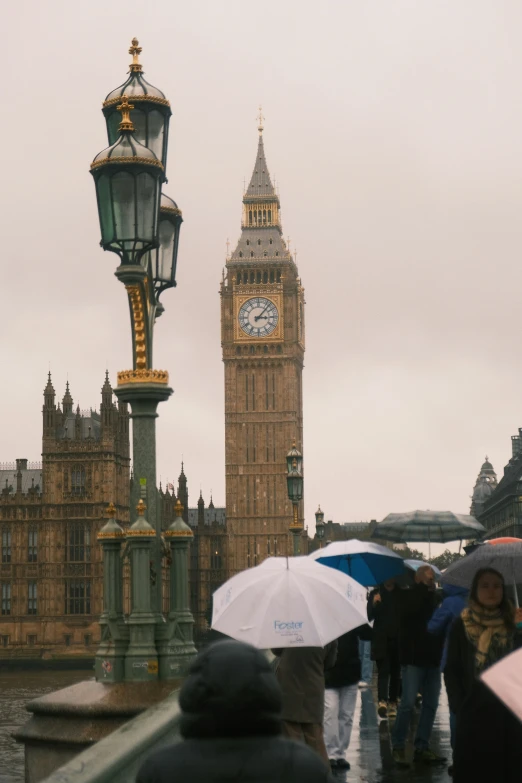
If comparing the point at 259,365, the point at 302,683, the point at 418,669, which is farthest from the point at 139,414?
the point at 259,365

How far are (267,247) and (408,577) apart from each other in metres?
97.0

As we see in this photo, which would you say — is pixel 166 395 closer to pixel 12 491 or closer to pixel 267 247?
pixel 12 491

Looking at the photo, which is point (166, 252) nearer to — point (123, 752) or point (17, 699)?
point (123, 752)

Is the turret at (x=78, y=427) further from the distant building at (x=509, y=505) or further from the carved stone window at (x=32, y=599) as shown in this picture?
the distant building at (x=509, y=505)

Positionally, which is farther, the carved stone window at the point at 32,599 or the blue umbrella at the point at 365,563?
the carved stone window at the point at 32,599

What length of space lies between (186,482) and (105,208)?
3748 inches

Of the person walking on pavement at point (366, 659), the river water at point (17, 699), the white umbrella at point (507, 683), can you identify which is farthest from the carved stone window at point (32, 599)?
the white umbrella at point (507, 683)

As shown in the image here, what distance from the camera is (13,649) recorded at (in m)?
82.6

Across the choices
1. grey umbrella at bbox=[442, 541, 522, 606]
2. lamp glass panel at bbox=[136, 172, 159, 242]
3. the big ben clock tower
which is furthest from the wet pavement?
the big ben clock tower

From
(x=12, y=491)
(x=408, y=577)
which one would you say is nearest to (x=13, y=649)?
(x=12, y=491)

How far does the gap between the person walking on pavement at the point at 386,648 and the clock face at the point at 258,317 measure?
93727 mm

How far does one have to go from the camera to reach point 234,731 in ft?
11.6

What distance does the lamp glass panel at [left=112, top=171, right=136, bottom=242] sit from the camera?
1077cm

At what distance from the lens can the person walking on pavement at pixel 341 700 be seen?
1163cm
